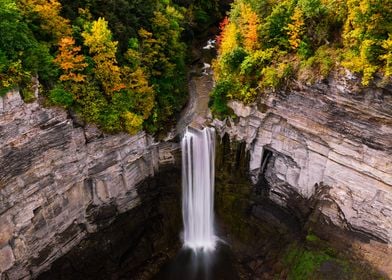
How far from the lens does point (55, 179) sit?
22.6 m

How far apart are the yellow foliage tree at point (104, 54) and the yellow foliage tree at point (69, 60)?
32.9 inches

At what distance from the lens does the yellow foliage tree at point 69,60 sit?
2095cm

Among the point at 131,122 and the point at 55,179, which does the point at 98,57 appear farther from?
the point at 55,179

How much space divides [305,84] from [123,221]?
15000mm

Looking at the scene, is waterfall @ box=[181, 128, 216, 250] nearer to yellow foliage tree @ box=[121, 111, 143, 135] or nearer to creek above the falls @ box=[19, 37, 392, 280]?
creek above the falls @ box=[19, 37, 392, 280]

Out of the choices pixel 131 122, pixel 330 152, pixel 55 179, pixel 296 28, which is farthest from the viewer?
pixel 131 122

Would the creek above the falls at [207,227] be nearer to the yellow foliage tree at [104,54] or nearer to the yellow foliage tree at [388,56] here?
the yellow foliage tree at [104,54]

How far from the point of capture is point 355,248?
25.0 meters

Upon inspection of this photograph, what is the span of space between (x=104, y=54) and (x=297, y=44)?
423 inches

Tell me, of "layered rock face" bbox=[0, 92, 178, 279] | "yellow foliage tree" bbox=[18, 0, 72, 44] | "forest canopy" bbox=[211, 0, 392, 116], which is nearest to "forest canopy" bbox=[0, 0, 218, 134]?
"yellow foliage tree" bbox=[18, 0, 72, 44]

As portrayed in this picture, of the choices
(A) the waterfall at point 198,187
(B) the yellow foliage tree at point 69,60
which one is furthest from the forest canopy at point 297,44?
(B) the yellow foliage tree at point 69,60

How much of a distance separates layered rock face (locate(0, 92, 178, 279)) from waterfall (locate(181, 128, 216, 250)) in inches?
54.6

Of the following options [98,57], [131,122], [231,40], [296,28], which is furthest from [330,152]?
[98,57]

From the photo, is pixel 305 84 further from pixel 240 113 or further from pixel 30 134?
pixel 30 134
